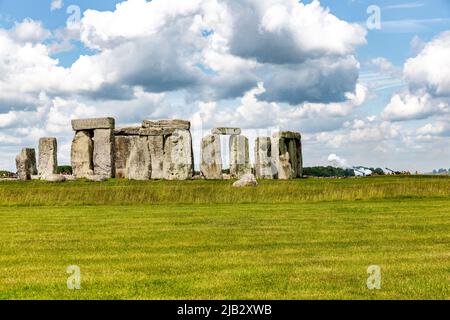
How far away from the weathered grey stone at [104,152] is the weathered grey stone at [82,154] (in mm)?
706

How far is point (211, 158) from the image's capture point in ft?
133

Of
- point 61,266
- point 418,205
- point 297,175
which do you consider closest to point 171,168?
point 297,175

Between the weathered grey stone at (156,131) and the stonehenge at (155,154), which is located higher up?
the weathered grey stone at (156,131)

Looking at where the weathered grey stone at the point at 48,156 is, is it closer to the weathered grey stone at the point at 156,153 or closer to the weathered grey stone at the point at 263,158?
the weathered grey stone at the point at 156,153

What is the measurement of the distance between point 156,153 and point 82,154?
4.36m

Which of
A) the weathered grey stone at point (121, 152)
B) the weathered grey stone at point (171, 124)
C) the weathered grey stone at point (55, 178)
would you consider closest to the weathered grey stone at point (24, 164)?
the weathered grey stone at point (121, 152)

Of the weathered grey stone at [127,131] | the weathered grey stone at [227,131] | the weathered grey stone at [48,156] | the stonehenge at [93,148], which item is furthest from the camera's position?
the weathered grey stone at [48,156]

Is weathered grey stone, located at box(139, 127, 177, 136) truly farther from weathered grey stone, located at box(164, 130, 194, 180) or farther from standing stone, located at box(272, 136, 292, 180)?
standing stone, located at box(272, 136, 292, 180)

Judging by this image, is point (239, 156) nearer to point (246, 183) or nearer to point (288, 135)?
point (288, 135)

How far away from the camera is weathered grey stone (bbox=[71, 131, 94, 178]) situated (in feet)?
136

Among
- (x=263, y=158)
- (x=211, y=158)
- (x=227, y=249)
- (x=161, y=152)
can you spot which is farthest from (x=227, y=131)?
(x=227, y=249)

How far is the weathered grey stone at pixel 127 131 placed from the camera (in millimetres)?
41656

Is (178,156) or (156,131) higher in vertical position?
(156,131)

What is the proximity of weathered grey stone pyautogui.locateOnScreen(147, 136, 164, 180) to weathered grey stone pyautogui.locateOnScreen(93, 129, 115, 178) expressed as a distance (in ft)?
7.13
